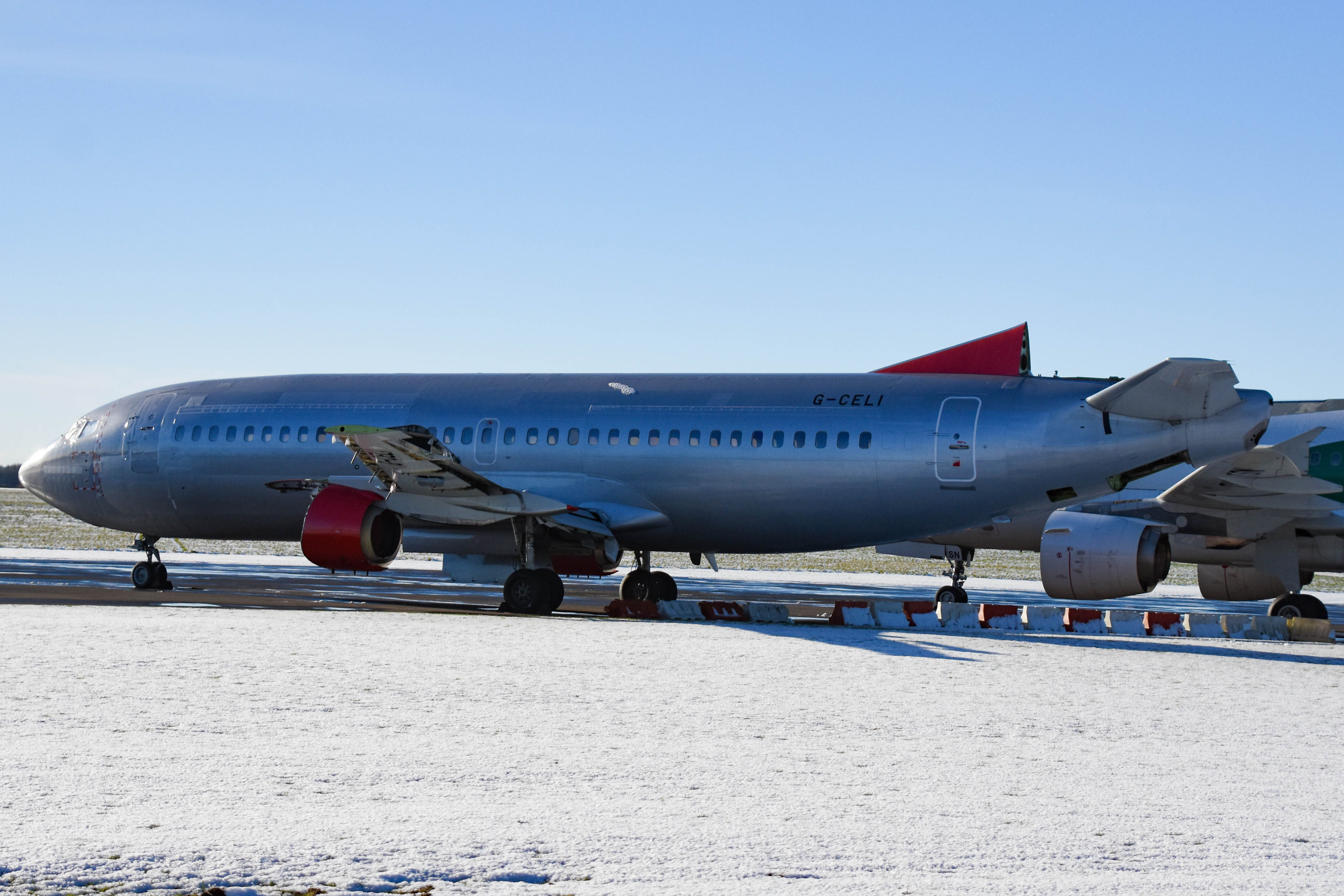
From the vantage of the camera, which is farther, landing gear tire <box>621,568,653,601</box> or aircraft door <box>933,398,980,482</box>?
landing gear tire <box>621,568,653,601</box>

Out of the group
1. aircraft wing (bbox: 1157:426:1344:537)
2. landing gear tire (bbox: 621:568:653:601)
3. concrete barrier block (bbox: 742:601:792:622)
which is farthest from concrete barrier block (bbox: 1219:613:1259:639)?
landing gear tire (bbox: 621:568:653:601)

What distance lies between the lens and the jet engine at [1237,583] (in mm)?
26000

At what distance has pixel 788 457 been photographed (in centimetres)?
2220

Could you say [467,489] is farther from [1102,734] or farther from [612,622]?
[1102,734]

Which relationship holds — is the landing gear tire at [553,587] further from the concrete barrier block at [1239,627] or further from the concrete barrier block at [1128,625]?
the concrete barrier block at [1239,627]

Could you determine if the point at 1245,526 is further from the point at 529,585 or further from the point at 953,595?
the point at 529,585

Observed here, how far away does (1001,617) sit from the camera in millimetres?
20766

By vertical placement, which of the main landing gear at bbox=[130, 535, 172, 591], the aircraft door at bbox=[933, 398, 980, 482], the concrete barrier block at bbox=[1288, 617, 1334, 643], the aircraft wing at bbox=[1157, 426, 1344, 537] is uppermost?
the aircraft door at bbox=[933, 398, 980, 482]

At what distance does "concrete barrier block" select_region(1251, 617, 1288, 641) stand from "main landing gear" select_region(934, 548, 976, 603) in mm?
7228

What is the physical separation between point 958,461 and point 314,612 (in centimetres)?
1049

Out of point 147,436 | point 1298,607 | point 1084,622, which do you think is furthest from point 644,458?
point 1298,607

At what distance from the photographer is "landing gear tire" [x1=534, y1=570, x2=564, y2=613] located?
22.0 metres

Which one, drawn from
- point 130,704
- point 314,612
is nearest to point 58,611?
point 314,612

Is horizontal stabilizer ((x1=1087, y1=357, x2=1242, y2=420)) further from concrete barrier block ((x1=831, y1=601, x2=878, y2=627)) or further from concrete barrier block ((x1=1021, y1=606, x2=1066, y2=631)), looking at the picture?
concrete barrier block ((x1=831, y1=601, x2=878, y2=627))
